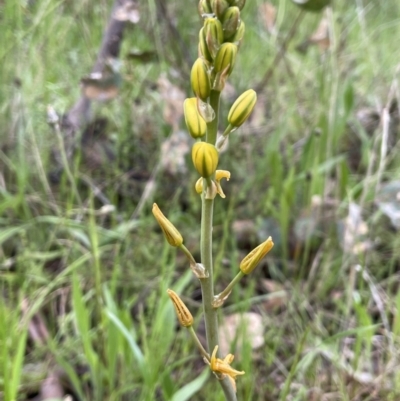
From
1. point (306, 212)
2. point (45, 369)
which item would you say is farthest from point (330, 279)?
point (45, 369)

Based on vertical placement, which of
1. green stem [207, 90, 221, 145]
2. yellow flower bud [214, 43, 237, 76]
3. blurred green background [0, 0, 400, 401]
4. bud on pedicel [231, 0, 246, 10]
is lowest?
blurred green background [0, 0, 400, 401]

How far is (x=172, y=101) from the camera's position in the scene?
1749 millimetres

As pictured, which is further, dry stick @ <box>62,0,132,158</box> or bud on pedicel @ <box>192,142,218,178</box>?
dry stick @ <box>62,0,132,158</box>

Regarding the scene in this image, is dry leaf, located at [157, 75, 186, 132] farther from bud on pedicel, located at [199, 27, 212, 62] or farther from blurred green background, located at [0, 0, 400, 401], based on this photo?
bud on pedicel, located at [199, 27, 212, 62]

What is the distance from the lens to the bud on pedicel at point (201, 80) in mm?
565

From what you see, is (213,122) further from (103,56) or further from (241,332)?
(103,56)

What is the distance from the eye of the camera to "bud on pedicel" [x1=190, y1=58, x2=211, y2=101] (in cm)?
56

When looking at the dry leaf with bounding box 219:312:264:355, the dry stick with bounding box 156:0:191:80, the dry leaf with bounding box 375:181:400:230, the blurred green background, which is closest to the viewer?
the blurred green background

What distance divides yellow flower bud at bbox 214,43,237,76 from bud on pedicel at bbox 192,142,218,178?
98 millimetres

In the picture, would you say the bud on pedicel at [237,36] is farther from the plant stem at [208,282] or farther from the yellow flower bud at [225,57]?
the plant stem at [208,282]

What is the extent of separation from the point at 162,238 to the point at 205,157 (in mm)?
1104

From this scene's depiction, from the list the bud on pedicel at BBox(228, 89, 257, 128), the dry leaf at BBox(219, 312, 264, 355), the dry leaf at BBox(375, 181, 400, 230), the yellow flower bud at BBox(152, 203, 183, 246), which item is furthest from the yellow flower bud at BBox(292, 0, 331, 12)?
the yellow flower bud at BBox(152, 203, 183, 246)

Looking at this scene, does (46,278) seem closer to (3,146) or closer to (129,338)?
(129,338)

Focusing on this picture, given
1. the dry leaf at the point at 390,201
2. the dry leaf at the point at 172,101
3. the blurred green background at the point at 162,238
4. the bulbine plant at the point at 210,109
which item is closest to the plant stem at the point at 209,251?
the bulbine plant at the point at 210,109
